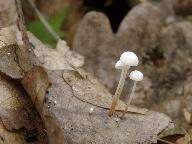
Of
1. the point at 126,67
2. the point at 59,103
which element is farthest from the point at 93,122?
the point at 126,67

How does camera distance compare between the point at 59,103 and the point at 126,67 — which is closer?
the point at 126,67

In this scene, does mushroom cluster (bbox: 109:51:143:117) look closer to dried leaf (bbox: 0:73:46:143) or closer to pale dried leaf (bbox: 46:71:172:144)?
pale dried leaf (bbox: 46:71:172:144)

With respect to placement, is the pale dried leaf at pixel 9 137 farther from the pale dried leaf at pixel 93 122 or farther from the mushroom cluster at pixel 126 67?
the mushroom cluster at pixel 126 67

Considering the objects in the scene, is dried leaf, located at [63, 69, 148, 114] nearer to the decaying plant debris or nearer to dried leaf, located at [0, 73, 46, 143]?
the decaying plant debris

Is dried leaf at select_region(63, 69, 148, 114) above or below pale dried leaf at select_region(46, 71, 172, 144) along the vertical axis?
above

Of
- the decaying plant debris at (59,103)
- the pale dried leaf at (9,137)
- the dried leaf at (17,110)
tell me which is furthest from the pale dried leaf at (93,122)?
the pale dried leaf at (9,137)

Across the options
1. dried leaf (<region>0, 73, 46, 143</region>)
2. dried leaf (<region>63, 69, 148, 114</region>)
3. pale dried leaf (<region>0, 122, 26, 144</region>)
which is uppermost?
dried leaf (<region>63, 69, 148, 114</region>)

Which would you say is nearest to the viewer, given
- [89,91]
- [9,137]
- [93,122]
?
[9,137]

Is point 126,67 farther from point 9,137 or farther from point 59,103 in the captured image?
point 9,137

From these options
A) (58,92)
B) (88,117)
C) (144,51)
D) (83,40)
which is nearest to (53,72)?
(58,92)

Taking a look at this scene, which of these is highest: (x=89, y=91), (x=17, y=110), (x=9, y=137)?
(x=89, y=91)

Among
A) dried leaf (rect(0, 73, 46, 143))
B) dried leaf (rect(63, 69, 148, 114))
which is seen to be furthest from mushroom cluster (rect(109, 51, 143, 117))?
dried leaf (rect(0, 73, 46, 143))

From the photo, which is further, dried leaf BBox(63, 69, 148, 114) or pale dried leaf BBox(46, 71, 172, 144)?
dried leaf BBox(63, 69, 148, 114)
